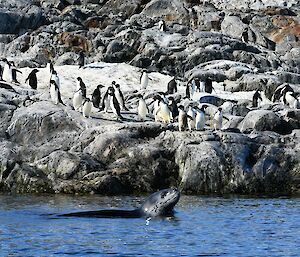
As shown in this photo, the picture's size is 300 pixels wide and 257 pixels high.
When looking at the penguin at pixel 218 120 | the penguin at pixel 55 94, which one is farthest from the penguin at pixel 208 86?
the penguin at pixel 55 94

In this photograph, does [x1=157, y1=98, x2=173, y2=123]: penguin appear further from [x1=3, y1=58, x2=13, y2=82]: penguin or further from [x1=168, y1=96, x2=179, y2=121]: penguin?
[x1=3, y1=58, x2=13, y2=82]: penguin

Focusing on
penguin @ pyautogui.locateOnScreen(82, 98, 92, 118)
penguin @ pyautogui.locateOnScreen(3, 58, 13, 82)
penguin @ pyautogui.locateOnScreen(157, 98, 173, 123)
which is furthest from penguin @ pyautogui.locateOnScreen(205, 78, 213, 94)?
penguin @ pyautogui.locateOnScreen(82, 98, 92, 118)

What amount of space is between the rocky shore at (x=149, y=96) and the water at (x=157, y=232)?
425cm

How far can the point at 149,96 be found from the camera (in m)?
39.5

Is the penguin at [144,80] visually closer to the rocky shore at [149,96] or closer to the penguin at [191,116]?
the rocky shore at [149,96]

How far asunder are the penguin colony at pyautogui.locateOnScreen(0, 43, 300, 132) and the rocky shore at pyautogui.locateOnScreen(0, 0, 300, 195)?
1.07ft

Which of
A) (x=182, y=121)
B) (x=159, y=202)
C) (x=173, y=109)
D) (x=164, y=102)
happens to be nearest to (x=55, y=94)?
(x=164, y=102)

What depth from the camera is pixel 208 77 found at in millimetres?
46125

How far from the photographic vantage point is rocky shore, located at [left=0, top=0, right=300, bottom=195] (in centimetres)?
2836

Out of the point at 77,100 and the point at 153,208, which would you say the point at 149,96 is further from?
the point at 153,208

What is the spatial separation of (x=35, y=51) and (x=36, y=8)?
Answer: 32.6 feet

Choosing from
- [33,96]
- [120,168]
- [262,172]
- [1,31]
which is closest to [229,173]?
[262,172]

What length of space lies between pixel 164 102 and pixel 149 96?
22.6 ft

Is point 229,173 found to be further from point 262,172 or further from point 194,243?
point 194,243
